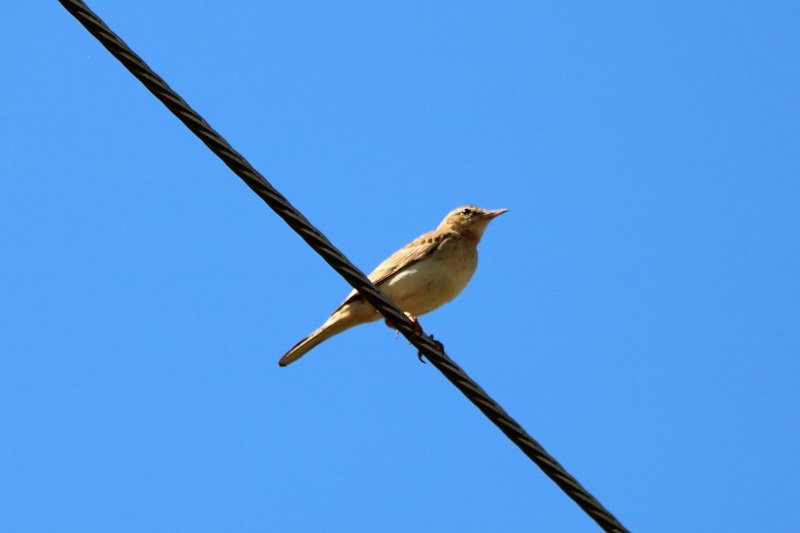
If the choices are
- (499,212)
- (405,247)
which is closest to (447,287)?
(405,247)

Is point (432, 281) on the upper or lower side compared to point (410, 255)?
lower

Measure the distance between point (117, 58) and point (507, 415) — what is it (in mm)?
2392

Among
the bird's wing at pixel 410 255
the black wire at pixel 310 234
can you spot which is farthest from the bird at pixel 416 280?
the black wire at pixel 310 234

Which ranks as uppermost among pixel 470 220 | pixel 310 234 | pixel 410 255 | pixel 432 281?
pixel 470 220

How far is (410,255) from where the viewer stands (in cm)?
977

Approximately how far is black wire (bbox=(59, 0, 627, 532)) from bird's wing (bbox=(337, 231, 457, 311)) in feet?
14.0

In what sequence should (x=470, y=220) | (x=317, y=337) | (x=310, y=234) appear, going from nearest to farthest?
(x=310, y=234) < (x=317, y=337) < (x=470, y=220)

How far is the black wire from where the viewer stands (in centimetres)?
444

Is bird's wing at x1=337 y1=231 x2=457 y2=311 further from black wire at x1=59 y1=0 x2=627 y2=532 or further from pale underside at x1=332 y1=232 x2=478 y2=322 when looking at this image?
black wire at x1=59 y1=0 x2=627 y2=532

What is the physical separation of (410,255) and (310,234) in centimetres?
496

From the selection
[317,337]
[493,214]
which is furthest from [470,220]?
[317,337]

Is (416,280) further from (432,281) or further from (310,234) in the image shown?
(310,234)

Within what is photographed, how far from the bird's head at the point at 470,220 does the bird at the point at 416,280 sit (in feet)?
0.28

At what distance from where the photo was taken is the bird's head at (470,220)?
10.5m
